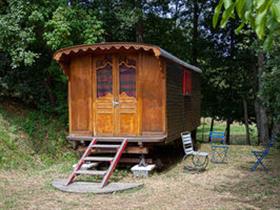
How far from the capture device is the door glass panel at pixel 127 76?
7.57 metres

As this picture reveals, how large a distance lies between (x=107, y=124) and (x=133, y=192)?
2184 mm

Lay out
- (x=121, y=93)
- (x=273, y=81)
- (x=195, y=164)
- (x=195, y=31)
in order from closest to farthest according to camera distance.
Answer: (x=121, y=93)
(x=195, y=164)
(x=273, y=81)
(x=195, y=31)

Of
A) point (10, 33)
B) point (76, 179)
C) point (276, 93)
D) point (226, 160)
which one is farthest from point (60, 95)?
point (276, 93)

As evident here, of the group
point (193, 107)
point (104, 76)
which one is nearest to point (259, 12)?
point (104, 76)

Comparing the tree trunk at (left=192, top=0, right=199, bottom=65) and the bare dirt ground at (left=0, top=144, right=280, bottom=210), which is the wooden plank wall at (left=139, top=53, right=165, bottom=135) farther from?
the tree trunk at (left=192, top=0, right=199, bottom=65)

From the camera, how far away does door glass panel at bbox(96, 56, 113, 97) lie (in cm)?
769

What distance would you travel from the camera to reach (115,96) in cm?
761

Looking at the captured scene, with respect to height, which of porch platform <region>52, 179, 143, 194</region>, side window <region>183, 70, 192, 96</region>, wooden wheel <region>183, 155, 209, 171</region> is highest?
side window <region>183, 70, 192, 96</region>

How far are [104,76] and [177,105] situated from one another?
81.1 inches

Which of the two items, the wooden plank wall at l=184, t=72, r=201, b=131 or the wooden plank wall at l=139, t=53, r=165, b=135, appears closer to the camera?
the wooden plank wall at l=139, t=53, r=165, b=135

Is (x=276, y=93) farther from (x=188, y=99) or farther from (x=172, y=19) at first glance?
(x=172, y=19)

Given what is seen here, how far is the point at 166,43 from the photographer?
50.1 ft

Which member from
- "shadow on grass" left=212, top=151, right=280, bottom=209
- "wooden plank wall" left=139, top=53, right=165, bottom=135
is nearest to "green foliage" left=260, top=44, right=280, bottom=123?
"shadow on grass" left=212, top=151, right=280, bottom=209

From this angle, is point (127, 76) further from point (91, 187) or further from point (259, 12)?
point (259, 12)
